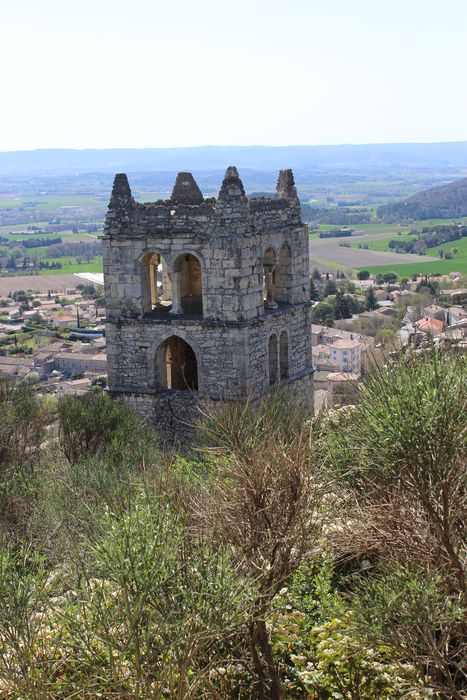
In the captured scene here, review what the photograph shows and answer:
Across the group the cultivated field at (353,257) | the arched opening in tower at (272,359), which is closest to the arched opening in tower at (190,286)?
the arched opening in tower at (272,359)

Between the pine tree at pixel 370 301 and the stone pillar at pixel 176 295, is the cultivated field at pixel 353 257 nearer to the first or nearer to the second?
the pine tree at pixel 370 301

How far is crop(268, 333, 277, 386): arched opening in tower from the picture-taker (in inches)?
837

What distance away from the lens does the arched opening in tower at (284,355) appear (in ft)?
70.8

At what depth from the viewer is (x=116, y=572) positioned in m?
8.65

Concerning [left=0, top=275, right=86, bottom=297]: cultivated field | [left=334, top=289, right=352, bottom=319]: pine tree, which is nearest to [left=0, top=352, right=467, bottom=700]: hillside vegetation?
[left=334, top=289, right=352, bottom=319]: pine tree

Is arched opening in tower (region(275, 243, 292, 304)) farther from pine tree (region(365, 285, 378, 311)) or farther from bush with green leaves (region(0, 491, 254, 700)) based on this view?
pine tree (region(365, 285, 378, 311))

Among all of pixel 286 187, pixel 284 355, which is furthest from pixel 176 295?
A: pixel 286 187

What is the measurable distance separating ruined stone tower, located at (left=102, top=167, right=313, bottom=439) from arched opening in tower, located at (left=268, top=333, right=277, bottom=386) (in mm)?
25

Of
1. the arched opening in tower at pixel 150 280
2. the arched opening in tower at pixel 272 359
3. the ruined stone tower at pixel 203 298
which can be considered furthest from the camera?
the arched opening in tower at pixel 272 359

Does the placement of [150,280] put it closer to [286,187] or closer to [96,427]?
[96,427]

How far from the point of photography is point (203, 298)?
1988 centimetres

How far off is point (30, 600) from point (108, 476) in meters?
5.90

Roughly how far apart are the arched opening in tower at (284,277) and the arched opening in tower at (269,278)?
0.10m

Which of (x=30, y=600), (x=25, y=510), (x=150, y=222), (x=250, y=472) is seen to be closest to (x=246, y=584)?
(x=250, y=472)
